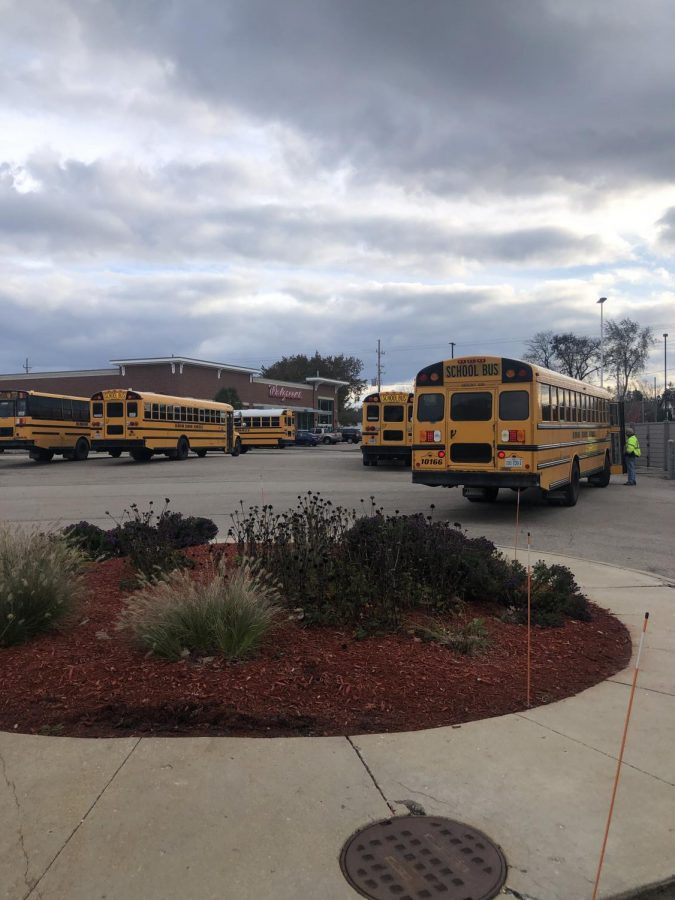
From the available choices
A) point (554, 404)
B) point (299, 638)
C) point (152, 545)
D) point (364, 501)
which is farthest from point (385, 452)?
point (299, 638)

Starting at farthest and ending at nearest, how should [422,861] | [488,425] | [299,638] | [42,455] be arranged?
[42,455], [488,425], [299,638], [422,861]

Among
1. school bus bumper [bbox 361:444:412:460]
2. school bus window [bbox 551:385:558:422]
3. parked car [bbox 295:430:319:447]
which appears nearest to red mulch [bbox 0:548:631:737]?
school bus window [bbox 551:385:558:422]

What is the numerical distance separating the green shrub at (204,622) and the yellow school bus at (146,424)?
979 inches

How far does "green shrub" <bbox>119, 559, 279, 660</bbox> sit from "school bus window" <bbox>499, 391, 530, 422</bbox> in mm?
8571

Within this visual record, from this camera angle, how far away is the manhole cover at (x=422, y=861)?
2.63 metres

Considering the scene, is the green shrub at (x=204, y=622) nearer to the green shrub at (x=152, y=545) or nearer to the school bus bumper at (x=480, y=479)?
the green shrub at (x=152, y=545)

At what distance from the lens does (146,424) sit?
29219 millimetres

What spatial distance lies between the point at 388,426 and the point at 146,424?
999 cm

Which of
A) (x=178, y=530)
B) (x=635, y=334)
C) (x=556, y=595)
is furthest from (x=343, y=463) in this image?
(x=635, y=334)

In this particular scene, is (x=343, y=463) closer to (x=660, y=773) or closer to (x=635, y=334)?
(x=660, y=773)

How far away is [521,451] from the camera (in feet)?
40.9

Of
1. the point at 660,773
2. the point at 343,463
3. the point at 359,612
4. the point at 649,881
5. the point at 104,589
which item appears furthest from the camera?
the point at 343,463

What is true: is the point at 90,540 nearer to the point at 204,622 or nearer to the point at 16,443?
the point at 204,622

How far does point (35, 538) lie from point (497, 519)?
9.10m
